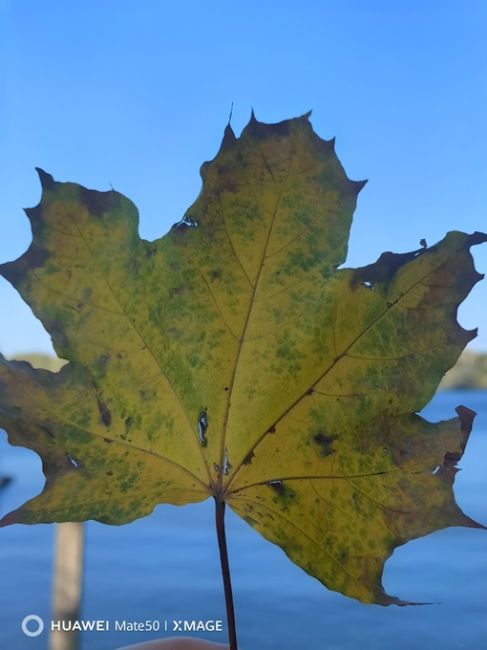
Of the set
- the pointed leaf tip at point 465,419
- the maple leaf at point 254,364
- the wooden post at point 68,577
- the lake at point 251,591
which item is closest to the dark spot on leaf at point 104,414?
the maple leaf at point 254,364

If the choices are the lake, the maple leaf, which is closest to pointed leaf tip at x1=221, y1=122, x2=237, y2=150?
the maple leaf

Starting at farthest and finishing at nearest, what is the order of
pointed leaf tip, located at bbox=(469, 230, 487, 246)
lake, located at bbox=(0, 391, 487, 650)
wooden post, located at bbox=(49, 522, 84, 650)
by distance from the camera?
lake, located at bbox=(0, 391, 487, 650), wooden post, located at bbox=(49, 522, 84, 650), pointed leaf tip, located at bbox=(469, 230, 487, 246)

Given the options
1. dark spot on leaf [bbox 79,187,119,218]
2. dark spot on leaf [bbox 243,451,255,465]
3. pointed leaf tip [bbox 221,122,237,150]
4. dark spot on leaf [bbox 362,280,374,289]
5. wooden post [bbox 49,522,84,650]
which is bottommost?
dark spot on leaf [bbox 243,451,255,465]

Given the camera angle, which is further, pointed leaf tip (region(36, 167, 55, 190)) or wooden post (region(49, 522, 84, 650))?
wooden post (region(49, 522, 84, 650))

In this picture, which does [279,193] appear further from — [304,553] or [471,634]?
[471,634]

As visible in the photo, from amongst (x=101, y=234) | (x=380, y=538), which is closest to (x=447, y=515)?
(x=380, y=538)

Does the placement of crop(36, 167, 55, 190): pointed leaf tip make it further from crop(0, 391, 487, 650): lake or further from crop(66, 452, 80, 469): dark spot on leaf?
crop(0, 391, 487, 650): lake

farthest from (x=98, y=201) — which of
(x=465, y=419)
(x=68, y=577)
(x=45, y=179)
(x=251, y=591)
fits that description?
(x=251, y=591)

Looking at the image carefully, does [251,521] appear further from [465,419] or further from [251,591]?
[251,591]
